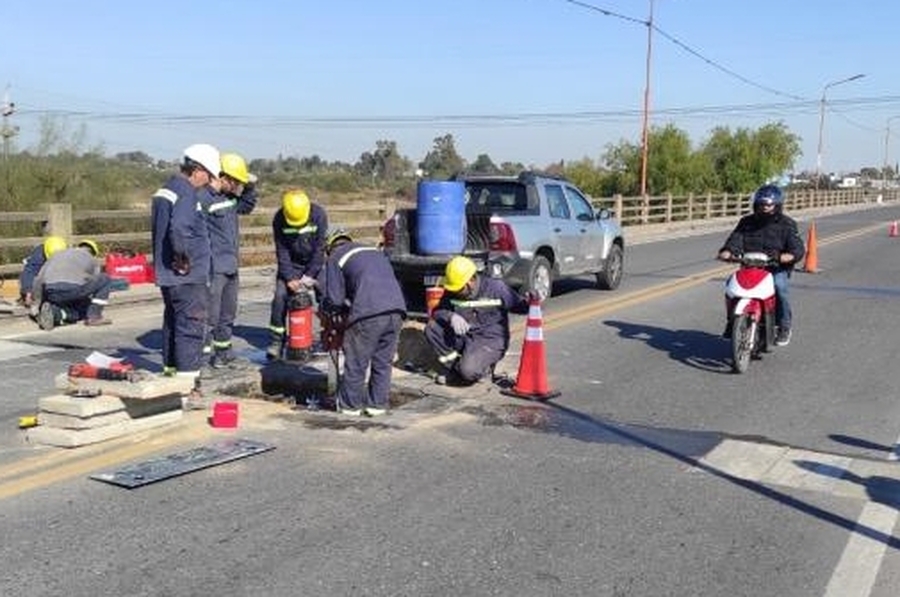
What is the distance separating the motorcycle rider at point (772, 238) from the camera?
10375 mm

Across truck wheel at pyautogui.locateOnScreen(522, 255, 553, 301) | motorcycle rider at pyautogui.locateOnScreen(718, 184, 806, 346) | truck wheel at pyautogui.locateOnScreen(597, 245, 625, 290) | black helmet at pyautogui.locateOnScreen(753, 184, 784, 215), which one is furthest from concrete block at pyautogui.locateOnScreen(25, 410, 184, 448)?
truck wheel at pyautogui.locateOnScreen(597, 245, 625, 290)

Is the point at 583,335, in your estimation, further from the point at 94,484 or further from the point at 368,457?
the point at 94,484

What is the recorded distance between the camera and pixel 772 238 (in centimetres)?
1047

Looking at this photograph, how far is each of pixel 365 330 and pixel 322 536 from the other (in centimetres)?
256

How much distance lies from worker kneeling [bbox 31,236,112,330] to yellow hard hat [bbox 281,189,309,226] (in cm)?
384

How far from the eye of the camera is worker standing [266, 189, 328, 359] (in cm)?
920

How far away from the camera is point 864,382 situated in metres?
9.26

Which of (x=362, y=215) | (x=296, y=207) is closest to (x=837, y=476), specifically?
(x=296, y=207)

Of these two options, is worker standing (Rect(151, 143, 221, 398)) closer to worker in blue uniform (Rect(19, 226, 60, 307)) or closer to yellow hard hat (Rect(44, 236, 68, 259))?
worker in blue uniform (Rect(19, 226, 60, 307))

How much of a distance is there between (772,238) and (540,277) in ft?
13.6

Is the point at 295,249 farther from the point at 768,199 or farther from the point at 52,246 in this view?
the point at 52,246

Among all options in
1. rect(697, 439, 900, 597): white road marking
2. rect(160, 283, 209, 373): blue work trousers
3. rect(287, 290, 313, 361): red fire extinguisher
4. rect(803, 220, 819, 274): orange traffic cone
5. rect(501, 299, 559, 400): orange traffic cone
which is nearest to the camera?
rect(697, 439, 900, 597): white road marking

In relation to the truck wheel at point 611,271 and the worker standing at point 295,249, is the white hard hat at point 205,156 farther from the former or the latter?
the truck wheel at point 611,271

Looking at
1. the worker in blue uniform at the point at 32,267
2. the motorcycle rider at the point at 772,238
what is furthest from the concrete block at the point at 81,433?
the worker in blue uniform at the point at 32,267
